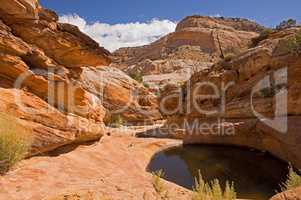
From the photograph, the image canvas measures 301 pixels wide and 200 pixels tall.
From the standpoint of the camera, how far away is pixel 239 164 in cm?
1235

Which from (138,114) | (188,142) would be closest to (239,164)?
(188,142)

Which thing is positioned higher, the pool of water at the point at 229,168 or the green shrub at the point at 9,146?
the green shrub at the point at 9,146

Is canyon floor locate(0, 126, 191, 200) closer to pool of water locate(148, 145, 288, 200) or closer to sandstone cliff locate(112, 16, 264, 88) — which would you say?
pool of water locate(148, 145, 288, 200)

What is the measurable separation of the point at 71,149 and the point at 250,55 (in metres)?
14.4

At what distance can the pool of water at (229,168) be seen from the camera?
9.23 metres

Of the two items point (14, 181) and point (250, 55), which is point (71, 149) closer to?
point (14, 181)

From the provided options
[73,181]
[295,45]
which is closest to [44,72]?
[73,181]

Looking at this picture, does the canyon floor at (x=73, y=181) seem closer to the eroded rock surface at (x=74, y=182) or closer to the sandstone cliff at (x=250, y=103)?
the eroded rock surface at (x=74, y=182)

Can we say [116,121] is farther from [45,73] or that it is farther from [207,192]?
[207,192]

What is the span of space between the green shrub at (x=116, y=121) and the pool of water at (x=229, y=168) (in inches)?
357

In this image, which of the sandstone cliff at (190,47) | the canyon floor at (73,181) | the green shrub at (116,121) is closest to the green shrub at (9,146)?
the canyon floor at (73,181)

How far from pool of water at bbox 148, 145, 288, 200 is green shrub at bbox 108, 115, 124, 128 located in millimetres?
9063

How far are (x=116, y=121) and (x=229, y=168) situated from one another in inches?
637

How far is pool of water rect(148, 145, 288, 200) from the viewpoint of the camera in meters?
9.23
